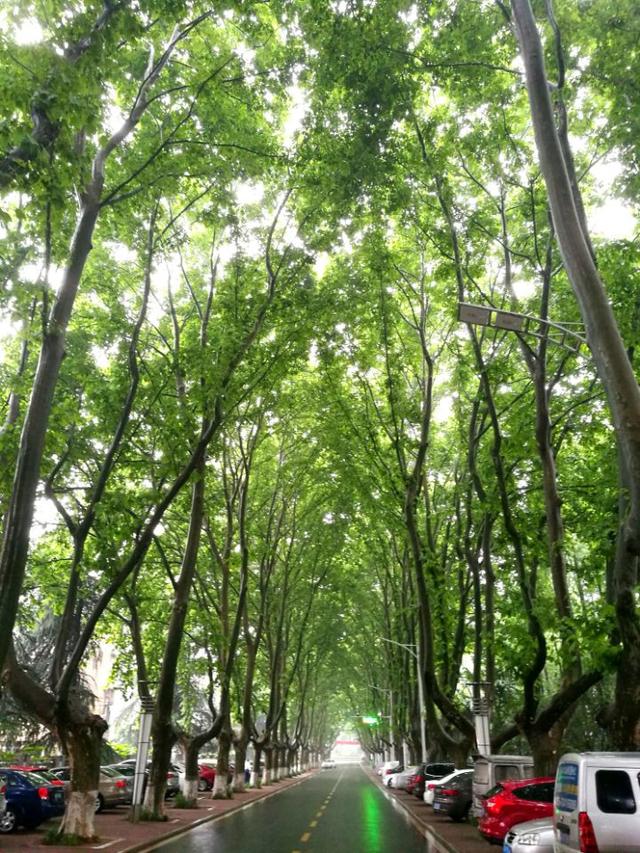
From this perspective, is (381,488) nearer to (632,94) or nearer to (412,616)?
(412,616)

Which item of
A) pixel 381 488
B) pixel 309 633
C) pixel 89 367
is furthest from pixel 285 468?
pixel 309 633

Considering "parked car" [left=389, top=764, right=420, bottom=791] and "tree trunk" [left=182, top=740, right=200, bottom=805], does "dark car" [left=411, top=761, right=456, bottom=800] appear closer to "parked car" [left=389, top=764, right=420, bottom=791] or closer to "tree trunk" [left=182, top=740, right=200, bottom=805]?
"parked car" [left=389, top=764, right=420, bottom=791]

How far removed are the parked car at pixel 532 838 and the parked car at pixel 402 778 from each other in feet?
87.2

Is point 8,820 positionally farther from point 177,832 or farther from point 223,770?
point 223,770

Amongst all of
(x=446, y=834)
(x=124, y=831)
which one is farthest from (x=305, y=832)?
(x=124, y=831)

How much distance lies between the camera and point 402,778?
119 feet

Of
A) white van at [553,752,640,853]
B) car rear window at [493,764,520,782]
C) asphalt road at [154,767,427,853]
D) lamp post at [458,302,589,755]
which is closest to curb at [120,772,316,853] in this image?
asphalt road at [154,767,427,853]

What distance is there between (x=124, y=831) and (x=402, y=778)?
80.4 feet

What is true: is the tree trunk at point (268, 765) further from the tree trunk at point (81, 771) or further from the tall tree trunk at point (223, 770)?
the tree trunk at point (81, 771)

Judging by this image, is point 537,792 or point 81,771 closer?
point 537,792

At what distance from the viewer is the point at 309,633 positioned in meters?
49.3

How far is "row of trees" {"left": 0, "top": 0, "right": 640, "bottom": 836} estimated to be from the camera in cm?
812

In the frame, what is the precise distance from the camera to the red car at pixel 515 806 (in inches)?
503

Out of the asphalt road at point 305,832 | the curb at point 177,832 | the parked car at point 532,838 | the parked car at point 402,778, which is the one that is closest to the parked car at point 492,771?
the asphalt road at point 305,832
